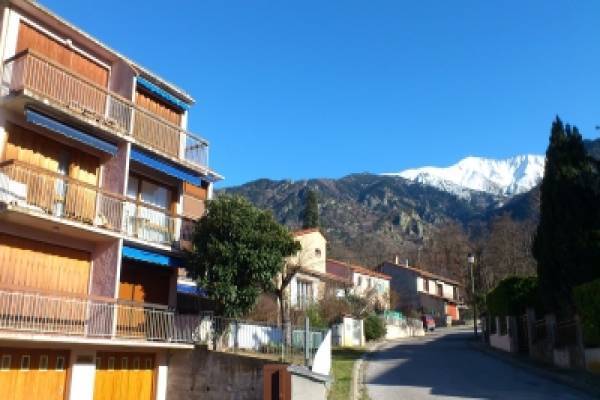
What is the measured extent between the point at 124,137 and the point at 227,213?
437 centimetres

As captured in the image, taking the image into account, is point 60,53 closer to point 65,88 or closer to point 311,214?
point 65,88

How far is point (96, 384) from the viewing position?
1852 centimetres

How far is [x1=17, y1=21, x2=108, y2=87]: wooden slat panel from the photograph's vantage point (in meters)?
18.2

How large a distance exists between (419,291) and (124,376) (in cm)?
5595

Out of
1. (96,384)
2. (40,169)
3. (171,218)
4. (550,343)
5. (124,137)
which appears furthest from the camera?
(550,343)

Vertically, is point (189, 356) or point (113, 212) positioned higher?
point (113, 212)

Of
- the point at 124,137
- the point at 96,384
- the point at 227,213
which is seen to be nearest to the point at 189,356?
the point at 96,384

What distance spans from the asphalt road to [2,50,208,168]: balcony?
11.0 meters

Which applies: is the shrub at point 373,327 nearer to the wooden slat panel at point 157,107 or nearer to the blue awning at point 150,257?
the blue awning at point 150,257

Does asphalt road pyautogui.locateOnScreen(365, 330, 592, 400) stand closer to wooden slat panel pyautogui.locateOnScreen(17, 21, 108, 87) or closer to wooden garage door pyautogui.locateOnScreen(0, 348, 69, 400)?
wooden garage door pyautogui.locateOnScreen(0, 348, 69, 400)

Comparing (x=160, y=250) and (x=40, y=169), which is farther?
(x=160, y=250)

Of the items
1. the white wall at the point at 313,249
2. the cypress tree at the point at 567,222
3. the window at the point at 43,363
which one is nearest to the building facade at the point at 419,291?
the white wall at the point at 313,249

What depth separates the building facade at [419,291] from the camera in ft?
233

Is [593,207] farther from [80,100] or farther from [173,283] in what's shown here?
[80,100]
